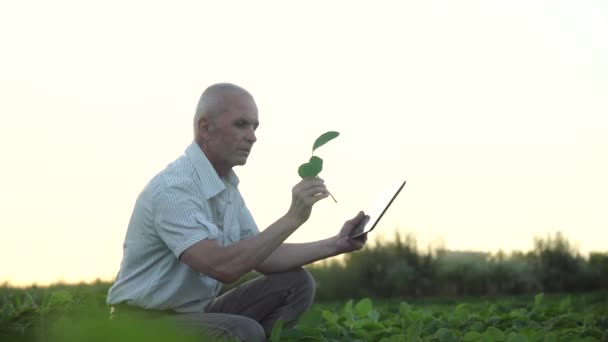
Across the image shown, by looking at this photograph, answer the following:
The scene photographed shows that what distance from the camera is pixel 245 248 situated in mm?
3176

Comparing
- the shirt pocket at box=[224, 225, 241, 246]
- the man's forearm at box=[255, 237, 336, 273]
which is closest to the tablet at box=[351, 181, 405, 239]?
the man's forearm at box=[255, 237, 336, 273]

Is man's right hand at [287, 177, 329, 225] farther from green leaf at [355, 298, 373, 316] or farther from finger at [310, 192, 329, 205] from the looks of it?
green leaf at [355, 298, 373, 316]

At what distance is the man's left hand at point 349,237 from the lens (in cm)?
371

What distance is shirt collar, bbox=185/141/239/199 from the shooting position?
3.47 m

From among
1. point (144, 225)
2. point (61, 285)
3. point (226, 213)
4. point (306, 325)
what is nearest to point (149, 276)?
point (144, 225)

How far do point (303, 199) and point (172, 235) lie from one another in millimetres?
558

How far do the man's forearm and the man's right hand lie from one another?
2.06 feet

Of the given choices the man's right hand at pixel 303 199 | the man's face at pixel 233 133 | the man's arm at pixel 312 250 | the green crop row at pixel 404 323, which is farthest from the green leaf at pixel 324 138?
the green crop row at pixel 404 323

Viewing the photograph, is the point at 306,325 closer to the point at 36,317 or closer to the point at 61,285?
the point at 36,317

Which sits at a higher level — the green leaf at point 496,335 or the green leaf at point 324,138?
the green leaf at point 324,138

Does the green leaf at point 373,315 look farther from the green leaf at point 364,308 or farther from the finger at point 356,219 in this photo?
the finger at point 356,219

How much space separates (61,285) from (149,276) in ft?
12.7

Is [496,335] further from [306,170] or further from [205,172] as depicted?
[205,172]

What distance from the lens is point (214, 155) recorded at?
11.7ft
